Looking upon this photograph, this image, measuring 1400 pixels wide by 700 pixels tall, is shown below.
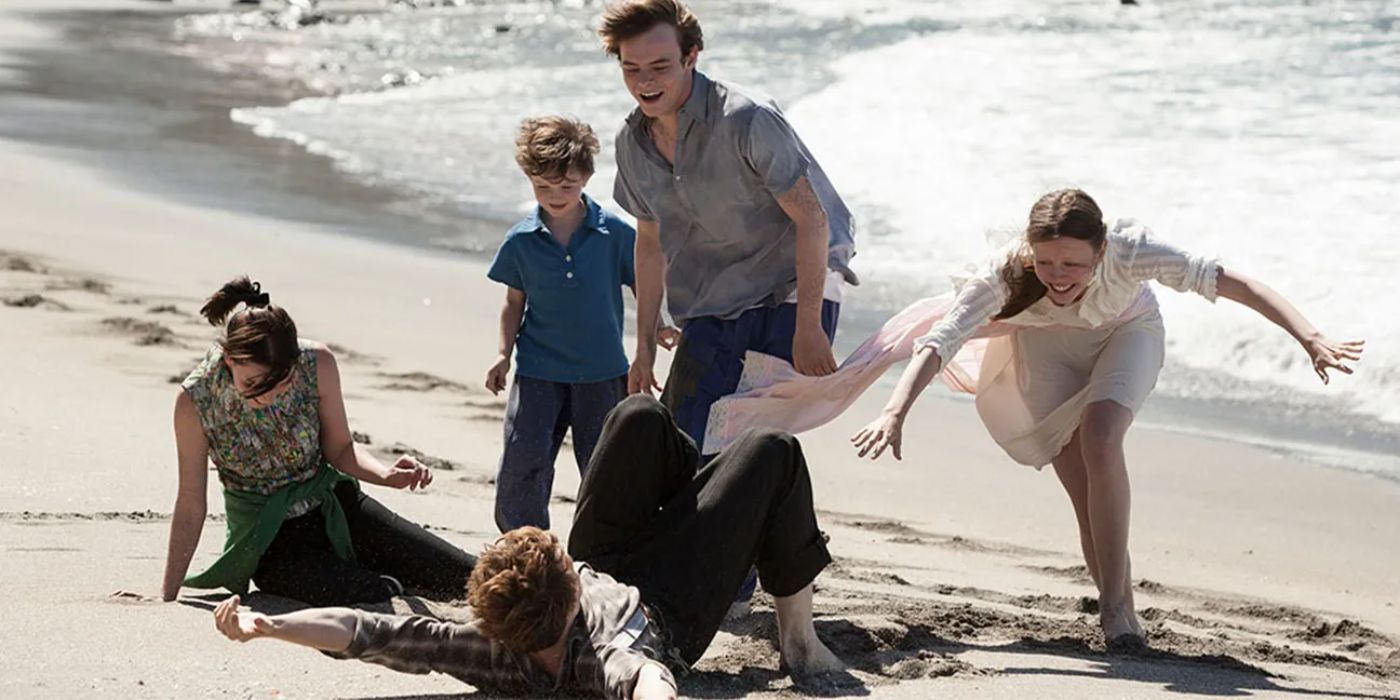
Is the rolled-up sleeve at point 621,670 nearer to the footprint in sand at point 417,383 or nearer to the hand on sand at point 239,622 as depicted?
the hand on sand at point 239,622

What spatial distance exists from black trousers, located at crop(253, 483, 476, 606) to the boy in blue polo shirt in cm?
43

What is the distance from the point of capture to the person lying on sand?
11.9 feet

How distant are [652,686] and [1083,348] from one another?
1892 millimetres

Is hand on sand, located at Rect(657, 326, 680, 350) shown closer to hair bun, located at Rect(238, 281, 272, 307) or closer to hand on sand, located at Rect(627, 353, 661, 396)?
hand on sand, located at Rect(627, 353, 661, 396)

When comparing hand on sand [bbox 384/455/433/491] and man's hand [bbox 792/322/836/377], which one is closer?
hand on sand [bbox 384/455/433/491]

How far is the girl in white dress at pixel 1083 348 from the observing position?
4488mm

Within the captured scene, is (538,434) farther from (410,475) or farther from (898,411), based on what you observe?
(898,411)

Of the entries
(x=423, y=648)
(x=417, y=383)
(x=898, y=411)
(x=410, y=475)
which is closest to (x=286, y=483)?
(x=410, y=475)

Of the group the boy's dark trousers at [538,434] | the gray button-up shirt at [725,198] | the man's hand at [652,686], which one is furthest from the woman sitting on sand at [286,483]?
the man's hand at [652,686]

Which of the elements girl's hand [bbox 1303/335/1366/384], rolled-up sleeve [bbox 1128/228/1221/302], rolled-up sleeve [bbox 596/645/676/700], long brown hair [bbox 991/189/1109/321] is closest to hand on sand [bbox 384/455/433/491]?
rolled-up sleeve [bbox 596/645/676/700]

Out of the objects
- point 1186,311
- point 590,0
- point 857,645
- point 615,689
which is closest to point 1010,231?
point 857,645

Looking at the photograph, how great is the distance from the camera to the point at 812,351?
4.80 meters

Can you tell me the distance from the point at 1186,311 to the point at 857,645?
4971 mm

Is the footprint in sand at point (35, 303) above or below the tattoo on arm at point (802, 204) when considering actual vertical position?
below
